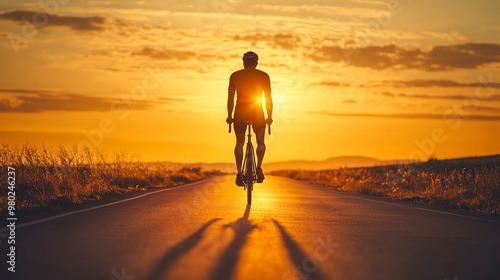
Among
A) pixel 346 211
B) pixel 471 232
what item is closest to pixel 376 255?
pixel 471 232

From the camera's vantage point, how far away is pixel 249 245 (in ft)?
33.9

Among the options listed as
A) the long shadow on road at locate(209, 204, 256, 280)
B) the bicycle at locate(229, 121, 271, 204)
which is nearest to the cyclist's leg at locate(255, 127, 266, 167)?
the bicycle at locate(229, 121, 271, 204)

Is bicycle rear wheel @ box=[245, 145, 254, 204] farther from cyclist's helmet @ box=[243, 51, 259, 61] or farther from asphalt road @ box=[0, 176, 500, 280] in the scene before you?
cyclist's helmet @ box=[243, 51, 259, 61]

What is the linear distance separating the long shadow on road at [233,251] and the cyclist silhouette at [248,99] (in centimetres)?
357

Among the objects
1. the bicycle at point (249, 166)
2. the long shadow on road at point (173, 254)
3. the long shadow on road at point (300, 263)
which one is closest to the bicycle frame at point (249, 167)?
the bicycle at point (249, 166)

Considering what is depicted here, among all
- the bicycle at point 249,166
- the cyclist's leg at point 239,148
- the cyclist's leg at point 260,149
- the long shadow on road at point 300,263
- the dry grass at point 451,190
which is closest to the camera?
the long shadow on road at point 300,263

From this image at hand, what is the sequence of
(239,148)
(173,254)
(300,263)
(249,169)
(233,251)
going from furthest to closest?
(239,148) < (249,169) < (233,251) < (173,254) < (300,263)

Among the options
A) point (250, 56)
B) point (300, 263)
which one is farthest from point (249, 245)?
point (250, 56)

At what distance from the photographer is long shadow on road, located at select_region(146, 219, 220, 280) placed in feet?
26.7

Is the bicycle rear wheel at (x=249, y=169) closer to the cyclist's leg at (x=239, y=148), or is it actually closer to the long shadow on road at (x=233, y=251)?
the cyclist's leg at (x=239, y=148)

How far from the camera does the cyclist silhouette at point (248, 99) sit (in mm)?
17297

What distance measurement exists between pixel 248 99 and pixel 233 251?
8.04 meters

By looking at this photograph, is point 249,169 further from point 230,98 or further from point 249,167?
point 230,98

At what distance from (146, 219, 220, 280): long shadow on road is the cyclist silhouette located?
5530 millimetres
